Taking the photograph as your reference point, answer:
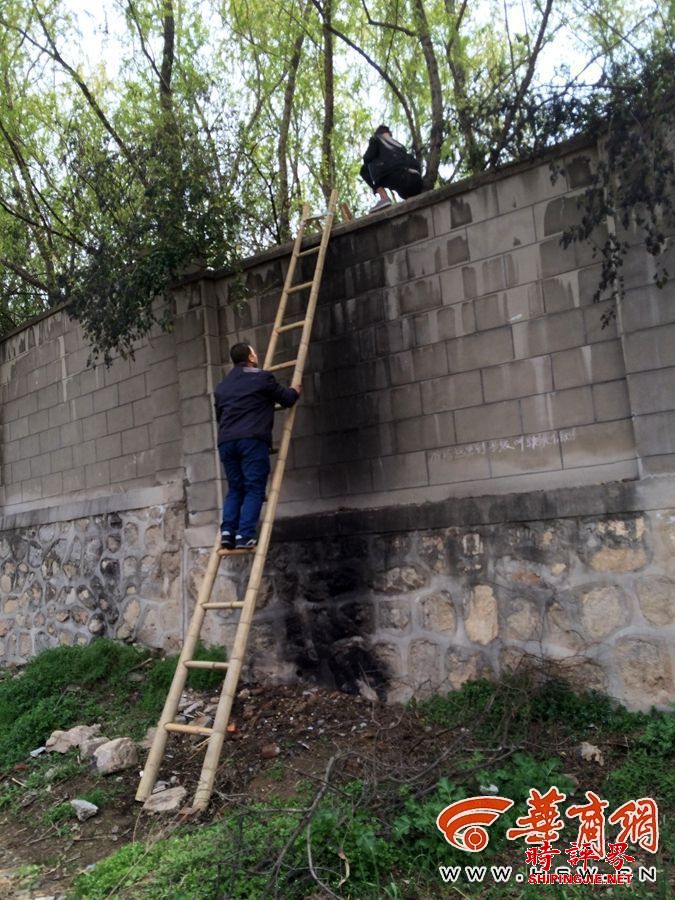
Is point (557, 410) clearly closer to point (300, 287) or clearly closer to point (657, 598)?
point (657, 598)

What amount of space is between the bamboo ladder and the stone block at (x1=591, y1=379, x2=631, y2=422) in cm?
176

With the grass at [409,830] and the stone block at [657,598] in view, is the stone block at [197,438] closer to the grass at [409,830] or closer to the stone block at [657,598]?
the grass at [409,830]

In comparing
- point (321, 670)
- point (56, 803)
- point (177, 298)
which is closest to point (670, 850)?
point (321, 670)

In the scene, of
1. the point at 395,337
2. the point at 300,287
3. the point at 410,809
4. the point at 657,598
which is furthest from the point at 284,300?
the point at 410,809

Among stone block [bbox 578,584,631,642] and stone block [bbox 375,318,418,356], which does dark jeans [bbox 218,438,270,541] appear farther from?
stone block [bbox 578,584,631,642]

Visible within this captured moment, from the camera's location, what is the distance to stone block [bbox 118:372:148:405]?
6.46 metres

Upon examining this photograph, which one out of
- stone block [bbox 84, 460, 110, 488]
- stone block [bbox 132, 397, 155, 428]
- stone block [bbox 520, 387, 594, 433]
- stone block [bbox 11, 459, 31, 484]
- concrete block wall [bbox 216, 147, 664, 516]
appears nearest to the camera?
concrete block wall [bbox 216, 147, 664, 516]

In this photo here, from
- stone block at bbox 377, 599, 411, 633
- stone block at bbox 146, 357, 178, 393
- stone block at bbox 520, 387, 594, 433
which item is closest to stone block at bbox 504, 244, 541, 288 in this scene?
stone block at bbox 520, 387, 594, 433

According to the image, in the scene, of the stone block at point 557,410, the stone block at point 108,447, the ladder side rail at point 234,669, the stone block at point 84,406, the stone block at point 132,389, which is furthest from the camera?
the stone block at point 84,406

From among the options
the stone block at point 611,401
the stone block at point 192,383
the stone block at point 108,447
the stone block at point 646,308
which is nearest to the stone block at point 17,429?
the stone block at point 108,447

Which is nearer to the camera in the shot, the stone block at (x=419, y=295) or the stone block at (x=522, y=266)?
the stone block at (x=522, y=266)

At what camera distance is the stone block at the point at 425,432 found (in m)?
4.71

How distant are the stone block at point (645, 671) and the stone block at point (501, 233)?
2.28 metres

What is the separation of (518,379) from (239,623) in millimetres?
2102
